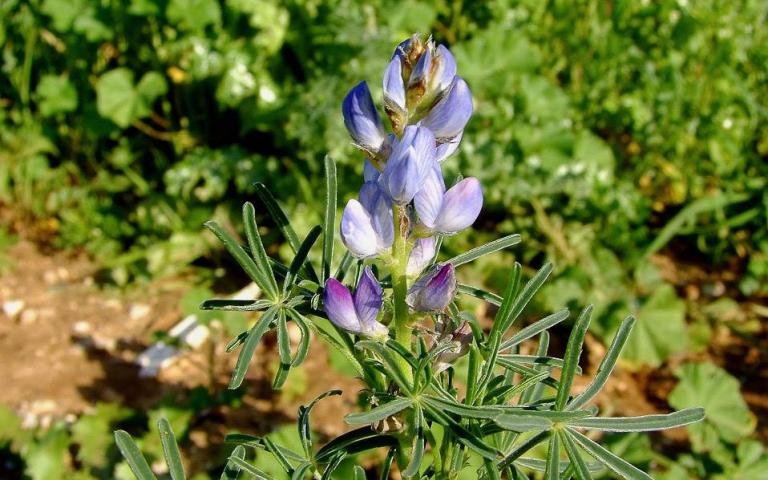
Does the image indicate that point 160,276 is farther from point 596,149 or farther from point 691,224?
point 691,224

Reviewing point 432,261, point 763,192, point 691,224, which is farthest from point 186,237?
point 432,261

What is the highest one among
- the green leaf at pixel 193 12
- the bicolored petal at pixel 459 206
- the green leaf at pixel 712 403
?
the bicolored petal at pixel 459 206

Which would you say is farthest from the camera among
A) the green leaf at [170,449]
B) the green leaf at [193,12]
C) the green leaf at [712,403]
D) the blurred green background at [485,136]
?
the green leaf at [193,12]

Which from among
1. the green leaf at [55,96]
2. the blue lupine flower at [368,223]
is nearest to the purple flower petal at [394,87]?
the blue lupine flower at [368,223]

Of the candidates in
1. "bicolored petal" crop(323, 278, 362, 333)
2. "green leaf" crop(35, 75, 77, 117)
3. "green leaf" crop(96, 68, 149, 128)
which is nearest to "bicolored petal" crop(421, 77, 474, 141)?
"bicolored petal" crop(323, 278, 362, 333)

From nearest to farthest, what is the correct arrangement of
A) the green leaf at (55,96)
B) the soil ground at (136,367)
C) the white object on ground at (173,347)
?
the soil ground at (136,367) < the white object on ground at (173,347) < the green leaf at (55,96)

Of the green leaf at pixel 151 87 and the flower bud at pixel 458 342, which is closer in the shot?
the flower bud at pixel 458 342

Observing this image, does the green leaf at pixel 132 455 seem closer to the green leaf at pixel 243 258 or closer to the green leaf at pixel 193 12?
the green leaf at pixel 243 258
